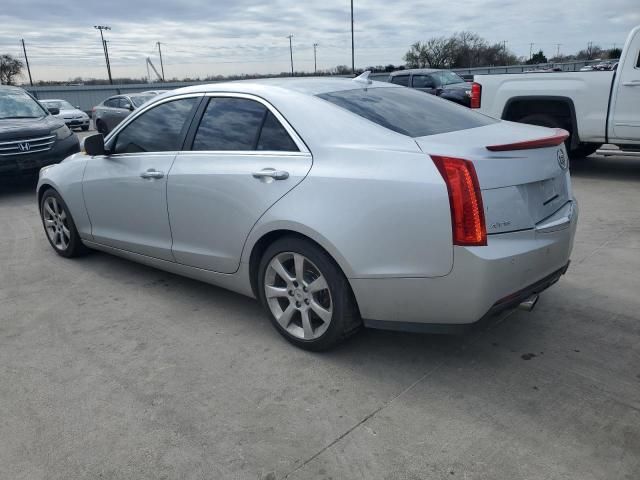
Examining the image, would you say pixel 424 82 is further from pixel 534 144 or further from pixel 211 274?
pixel 534 144

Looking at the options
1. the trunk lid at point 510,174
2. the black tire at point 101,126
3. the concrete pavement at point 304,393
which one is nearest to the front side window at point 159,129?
the concrete pavement at point 304,393

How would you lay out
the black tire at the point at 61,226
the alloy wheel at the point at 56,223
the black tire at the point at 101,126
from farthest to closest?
the black tire at the point at 101,126, the alloy wheel at the point at 56,223, the black tire at the point at 61,226

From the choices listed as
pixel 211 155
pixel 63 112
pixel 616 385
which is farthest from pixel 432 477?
pixel 63 112

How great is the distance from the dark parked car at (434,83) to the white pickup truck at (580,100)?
6.40 metres

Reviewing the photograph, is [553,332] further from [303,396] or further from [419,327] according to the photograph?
[303,396]

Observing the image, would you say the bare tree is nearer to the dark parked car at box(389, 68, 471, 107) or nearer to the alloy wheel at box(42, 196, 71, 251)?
the dark parked car at box(389, 68, 471, 107)

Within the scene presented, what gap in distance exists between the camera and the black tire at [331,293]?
10.1ft

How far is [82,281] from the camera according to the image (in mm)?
4879

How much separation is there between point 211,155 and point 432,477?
8.07 ft

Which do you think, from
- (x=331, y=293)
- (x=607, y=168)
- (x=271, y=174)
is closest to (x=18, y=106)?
(x=271, y=174)

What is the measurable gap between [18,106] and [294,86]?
312 inches

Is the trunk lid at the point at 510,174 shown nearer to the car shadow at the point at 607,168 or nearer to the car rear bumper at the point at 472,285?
the car rear bumper at the point at 472,285

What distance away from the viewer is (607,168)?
9.16 meters

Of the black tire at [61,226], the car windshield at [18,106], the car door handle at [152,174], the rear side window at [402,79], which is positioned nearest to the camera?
the car door handle at [152,174]
